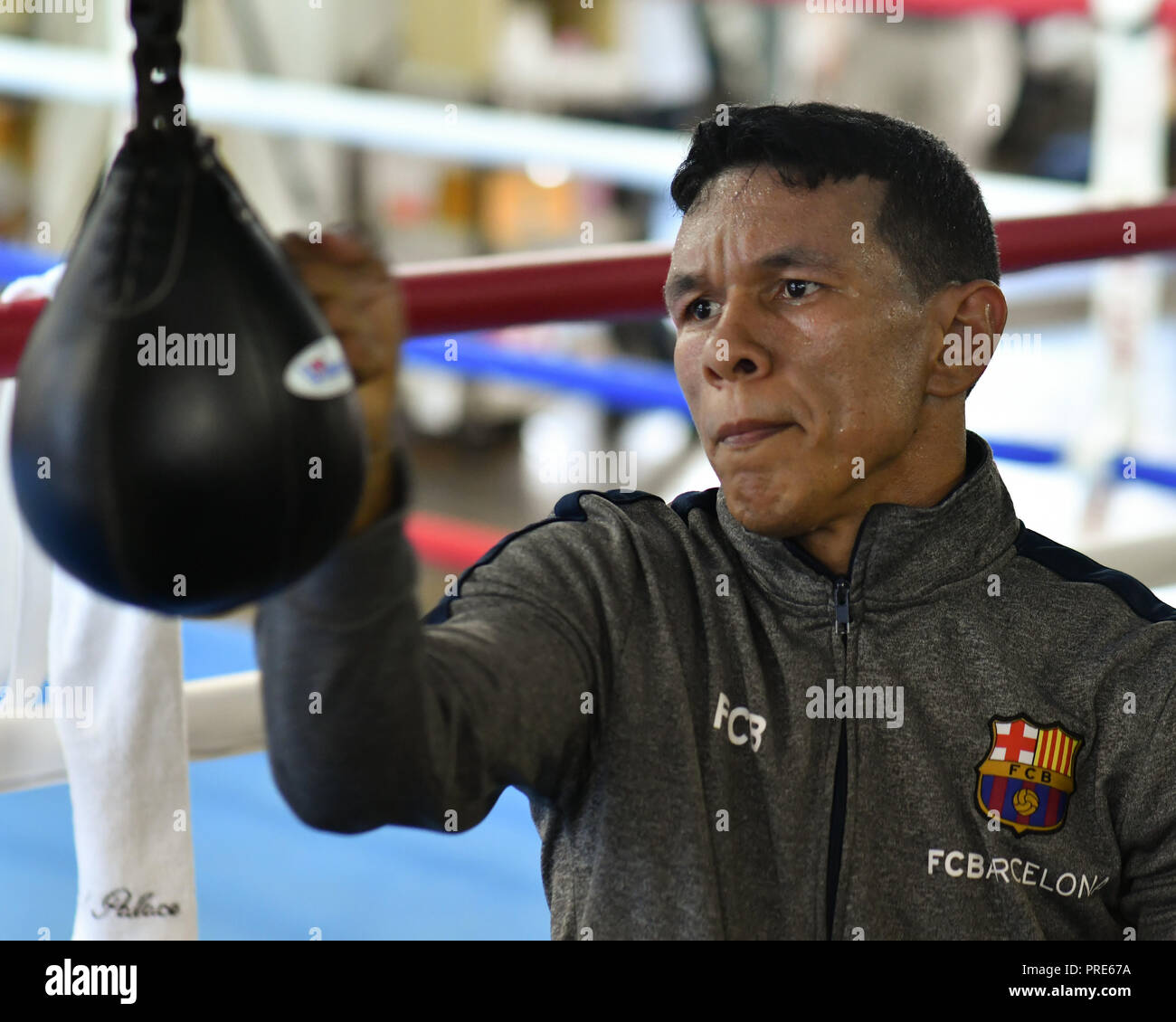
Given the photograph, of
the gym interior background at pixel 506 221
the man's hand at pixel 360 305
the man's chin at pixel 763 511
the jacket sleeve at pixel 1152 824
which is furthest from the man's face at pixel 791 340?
the gym interior background at pixel 506 221

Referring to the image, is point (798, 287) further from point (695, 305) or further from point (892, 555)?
point (892, 555)

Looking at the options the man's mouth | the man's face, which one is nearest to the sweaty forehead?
the man's face

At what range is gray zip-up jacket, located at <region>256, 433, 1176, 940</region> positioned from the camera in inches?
42.6

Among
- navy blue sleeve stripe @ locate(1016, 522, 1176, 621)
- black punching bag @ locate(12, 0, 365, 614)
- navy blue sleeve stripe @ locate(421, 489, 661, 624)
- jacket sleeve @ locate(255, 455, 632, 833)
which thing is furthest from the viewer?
navy blue sleeve stripe @ locate(1016, 522, 1176, 621)

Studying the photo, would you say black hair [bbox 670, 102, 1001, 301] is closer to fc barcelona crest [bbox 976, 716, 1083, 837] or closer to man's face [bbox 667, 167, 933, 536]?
man's face [bbox 667, 167, 933, 536]

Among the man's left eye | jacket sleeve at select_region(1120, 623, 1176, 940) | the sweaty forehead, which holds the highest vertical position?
the sweaty forehead

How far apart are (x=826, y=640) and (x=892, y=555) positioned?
7 cm

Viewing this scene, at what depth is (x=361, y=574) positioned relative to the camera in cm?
82

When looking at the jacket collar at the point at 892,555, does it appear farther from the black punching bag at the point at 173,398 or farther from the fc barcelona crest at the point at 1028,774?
the black punching bag at the point at 173,398

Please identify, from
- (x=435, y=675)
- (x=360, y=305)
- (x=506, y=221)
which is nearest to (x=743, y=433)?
(x=435, y=675)

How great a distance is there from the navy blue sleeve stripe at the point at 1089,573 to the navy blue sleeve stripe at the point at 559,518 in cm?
26

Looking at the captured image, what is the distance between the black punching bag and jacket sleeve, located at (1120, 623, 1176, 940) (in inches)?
23.8

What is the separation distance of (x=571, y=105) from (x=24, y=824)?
178 inches
